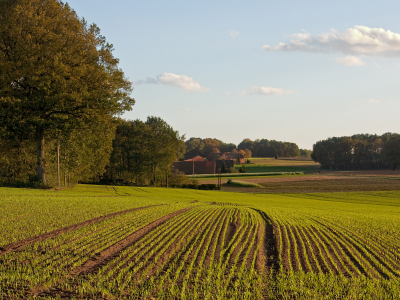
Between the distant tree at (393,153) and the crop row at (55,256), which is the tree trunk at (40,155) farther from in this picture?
the distant tree at (393,153)

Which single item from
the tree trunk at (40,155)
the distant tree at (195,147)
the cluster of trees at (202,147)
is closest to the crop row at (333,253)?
the tree trunk at (40,155)

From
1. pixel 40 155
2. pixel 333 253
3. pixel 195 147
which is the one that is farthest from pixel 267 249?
pixel 195 147

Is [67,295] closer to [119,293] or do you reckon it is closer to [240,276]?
[119,293]

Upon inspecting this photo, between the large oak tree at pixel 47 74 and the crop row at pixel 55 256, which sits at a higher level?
the large oak tree at pixel 47 74

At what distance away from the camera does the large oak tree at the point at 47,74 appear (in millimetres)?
26531

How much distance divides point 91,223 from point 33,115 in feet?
64.6

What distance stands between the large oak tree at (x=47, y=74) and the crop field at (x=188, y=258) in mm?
15977

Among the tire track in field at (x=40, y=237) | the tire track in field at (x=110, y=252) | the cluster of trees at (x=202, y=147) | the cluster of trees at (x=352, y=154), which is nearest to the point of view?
the tire track in field at (x=110, y=252)

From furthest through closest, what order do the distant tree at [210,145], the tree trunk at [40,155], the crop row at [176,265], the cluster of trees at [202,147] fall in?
the distant tree at [210,145] → the cluster of trees at [202,147] → the tree trunk at [40,155] → the crop row at [176,265]

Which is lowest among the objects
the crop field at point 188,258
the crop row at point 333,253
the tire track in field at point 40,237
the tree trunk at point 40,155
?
the crop row at point 333,253

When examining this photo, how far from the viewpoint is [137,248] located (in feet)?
29.6

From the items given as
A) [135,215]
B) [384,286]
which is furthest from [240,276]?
[135,215]

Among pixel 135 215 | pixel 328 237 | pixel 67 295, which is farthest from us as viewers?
pixel 135 215

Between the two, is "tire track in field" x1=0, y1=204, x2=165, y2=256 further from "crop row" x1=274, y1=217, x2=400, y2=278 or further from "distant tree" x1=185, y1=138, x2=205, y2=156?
"distant tree" x1=185, y1=138, x2=205, y2=156
